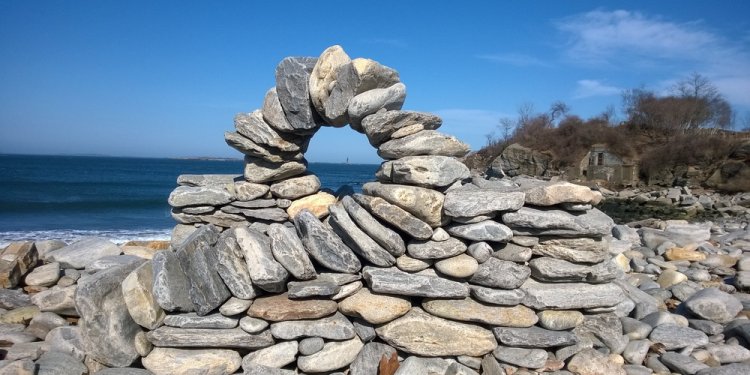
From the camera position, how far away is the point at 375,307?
16.4 feet

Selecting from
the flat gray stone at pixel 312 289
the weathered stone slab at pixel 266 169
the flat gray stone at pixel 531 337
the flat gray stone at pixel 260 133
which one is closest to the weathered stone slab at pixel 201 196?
the weathered stone slab at pixel 266 169

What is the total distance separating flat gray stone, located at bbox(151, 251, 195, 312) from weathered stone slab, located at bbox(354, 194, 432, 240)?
7.46ft

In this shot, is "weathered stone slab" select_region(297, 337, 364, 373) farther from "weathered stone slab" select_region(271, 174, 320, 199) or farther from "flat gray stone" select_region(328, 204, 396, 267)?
"weathered stone slab" select_region(271, 174, 320, 199)

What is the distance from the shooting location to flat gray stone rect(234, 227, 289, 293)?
194 inches

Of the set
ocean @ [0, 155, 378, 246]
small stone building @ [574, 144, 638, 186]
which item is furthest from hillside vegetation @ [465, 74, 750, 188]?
ocean @ [0, 155, 378, 246]

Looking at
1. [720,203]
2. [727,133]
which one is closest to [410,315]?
[720,203]

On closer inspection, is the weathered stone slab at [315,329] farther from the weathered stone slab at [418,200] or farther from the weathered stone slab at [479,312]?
the weathered stone slab at [418,200]

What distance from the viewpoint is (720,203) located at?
28.5 metres

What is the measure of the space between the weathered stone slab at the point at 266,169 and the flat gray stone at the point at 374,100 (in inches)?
55.1

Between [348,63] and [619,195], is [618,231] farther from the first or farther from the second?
[619,195]

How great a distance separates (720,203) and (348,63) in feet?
103

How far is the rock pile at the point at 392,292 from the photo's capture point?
497 centimetres

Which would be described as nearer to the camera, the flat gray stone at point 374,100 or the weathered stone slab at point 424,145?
the weathered stone slab at point 424,145

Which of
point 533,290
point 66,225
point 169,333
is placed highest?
point 533,290
